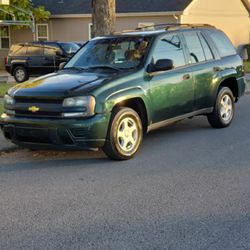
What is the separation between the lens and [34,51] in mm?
20422

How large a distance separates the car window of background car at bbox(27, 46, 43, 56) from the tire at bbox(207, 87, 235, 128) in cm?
1248

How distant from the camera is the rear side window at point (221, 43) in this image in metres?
9.08

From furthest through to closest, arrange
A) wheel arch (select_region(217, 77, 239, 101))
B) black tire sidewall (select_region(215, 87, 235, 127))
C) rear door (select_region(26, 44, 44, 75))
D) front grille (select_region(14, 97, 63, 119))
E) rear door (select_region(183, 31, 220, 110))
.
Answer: rear door (select_region(26, 44, 44, 75)), wheel arch (select_region(217, 77, 239, 101)), black tire sidewall (select_region(215, 87, 235, 127)), rear door (select_region(183, 31, 220, 110)), front grille (select_region(14, 97, 63, 119))

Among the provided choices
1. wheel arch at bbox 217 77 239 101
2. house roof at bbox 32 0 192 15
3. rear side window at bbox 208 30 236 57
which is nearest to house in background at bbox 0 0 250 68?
house roof at bbox 32 0 192 15

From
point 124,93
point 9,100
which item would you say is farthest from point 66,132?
point 9,100

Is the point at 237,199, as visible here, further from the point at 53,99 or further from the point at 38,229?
the point at 53,99

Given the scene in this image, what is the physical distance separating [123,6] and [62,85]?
21283 mm

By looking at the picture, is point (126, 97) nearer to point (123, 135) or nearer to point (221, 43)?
point (123, 135)

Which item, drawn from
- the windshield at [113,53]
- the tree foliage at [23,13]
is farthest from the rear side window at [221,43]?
the tree foliage at [23,13]

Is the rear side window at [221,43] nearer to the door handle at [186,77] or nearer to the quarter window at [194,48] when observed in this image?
the quarter window at [194,48]

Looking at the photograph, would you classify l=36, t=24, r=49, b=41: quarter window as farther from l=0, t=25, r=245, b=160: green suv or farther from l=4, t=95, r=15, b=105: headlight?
l=4, t=95, r=15, b=105: headlight

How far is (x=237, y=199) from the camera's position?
5234 millimetres

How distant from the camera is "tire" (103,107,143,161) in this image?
6652 mm

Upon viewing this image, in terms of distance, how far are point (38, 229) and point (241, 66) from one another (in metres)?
6.23
